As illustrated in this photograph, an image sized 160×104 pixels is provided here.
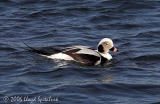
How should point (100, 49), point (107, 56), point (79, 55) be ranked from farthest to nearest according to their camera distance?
1. point (100, 49)
2. point (107, 56)
3. point (79, 55)

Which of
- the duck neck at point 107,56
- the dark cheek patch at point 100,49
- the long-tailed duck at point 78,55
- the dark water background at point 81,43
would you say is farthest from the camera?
the dark cheek patch at point 100,49

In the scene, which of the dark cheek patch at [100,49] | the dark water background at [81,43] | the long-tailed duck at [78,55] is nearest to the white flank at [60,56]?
the long-tailed duck at [78,55]

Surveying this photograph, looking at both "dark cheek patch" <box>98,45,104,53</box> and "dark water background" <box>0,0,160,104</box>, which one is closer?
"dark water background" <box>0,0,160,104</box>

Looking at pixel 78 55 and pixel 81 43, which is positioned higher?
pixel 78 55

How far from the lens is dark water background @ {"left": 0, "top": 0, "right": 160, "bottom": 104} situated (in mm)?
11562

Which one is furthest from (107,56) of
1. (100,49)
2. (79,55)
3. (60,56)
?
(60,56)

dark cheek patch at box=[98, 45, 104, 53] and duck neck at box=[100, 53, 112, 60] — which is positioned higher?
dark cheek patch at box=[98, 45, 104, 53]

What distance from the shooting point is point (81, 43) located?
616 inches

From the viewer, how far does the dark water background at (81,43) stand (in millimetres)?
11562

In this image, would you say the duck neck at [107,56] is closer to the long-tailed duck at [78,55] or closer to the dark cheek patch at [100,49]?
the dark cheek patch at [100,49]

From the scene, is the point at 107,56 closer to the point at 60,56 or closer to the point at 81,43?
the point at 60,56

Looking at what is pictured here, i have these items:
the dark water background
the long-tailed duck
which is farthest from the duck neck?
the long-tailed duck

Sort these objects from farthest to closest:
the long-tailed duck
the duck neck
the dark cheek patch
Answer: the dark cheek patch < the duck neck < the long-tailed duck

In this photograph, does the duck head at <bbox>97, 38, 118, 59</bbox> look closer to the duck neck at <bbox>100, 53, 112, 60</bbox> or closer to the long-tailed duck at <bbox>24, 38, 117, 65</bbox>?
the duck neck at <bbox>100, 53, 112, 60</bbox>
